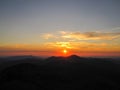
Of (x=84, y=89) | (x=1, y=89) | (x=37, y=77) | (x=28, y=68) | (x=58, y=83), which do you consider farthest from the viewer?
(x=28, y=68)

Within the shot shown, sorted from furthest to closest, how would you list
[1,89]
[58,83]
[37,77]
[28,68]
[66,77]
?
[28,68] → [66,77] → [37,77] → [58,83] → [1,89]

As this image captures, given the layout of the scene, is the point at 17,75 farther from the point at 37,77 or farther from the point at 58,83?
the point at 58,83

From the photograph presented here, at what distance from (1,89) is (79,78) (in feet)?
107

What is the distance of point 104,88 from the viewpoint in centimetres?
5506

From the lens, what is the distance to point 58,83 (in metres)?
58.1

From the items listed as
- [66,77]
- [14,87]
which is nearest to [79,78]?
[66,77]

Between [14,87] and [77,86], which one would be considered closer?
[14,87]

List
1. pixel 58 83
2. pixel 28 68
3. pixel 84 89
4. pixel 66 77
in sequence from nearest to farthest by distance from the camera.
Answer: pixel 84 89 < pixel 58 83 < pixel 66 77 < pixel 28 68

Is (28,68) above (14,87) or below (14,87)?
above

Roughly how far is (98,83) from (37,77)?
24777 millimetres

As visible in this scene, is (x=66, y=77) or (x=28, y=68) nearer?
(x=66, y=77)

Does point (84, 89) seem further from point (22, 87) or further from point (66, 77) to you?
point (22, 87)

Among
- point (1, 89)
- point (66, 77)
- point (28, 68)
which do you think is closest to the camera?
point (1, 89)

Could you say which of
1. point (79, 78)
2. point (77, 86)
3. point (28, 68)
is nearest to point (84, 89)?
point (77, 86)
